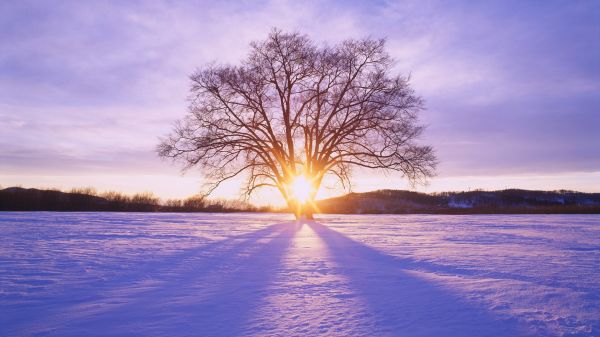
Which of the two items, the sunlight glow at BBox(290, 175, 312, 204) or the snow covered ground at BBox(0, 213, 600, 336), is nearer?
the snow covered ground at BBox(0, 213, 600, 336)

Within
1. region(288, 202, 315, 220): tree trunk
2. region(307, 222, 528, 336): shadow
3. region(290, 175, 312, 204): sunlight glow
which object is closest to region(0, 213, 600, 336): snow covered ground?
region(307, 222, 528, 336): shadow

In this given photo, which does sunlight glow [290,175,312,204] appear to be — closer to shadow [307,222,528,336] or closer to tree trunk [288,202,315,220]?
tree trunk [288,202,315,220]

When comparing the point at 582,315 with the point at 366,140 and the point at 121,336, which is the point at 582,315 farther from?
the point at 366,140

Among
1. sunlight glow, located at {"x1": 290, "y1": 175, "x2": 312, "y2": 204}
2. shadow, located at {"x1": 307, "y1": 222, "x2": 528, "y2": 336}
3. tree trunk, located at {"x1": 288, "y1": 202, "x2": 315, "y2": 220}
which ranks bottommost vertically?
shadow, located at {"x1": 307, "y1": 222, "x2": 528, "y2": 336}

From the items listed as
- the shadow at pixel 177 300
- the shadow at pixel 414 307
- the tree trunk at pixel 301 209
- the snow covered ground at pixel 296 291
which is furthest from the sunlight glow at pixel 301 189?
the shadow at pixel 414 307

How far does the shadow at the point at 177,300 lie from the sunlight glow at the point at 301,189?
1390 cm

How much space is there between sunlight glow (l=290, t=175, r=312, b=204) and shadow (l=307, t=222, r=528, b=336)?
1445 centimetres

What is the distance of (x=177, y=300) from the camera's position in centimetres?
413

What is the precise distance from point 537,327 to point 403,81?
1749cm

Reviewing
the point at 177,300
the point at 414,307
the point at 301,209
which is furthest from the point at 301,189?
the point at 414,307

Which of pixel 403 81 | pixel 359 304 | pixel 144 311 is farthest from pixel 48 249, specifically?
pixel 403 81

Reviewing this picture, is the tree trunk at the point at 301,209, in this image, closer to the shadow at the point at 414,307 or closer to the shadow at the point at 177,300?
the shadow at the point at 177,300

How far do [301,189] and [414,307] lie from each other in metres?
17.2

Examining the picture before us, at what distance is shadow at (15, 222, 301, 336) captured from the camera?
332cm
